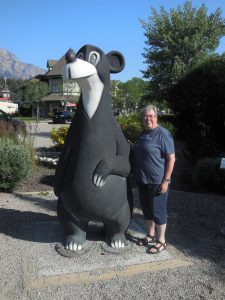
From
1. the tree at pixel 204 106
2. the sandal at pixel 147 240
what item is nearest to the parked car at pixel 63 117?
the tree at pixel 204 106

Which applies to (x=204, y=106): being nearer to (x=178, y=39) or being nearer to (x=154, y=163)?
(x=154, y=163)

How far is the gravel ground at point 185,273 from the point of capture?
3193 millimetres

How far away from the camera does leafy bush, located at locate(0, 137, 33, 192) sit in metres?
6.71

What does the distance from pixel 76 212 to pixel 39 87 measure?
1619 inches

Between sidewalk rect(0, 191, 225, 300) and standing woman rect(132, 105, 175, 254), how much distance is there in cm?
33

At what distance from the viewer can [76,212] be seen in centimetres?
385

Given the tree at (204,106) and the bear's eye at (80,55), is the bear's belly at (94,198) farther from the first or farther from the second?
the tree at (204,106)

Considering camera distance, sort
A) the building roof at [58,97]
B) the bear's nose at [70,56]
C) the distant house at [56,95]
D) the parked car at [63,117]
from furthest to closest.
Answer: the distant house at [56,95] → the building roof at [58,97] → the parked car at [63,117] → the bear's nose at [70,56]

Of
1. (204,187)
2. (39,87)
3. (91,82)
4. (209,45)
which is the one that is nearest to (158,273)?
(91,82)

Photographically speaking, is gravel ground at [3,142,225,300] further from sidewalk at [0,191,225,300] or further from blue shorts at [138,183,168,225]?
blue shorts at [138,183,168,225]

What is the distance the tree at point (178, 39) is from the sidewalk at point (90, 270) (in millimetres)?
16662

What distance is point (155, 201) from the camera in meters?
3.86

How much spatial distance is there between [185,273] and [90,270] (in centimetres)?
91

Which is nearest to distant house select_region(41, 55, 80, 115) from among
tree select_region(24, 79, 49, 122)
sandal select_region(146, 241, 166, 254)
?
tree select_region(24, 79, 49, 122)
